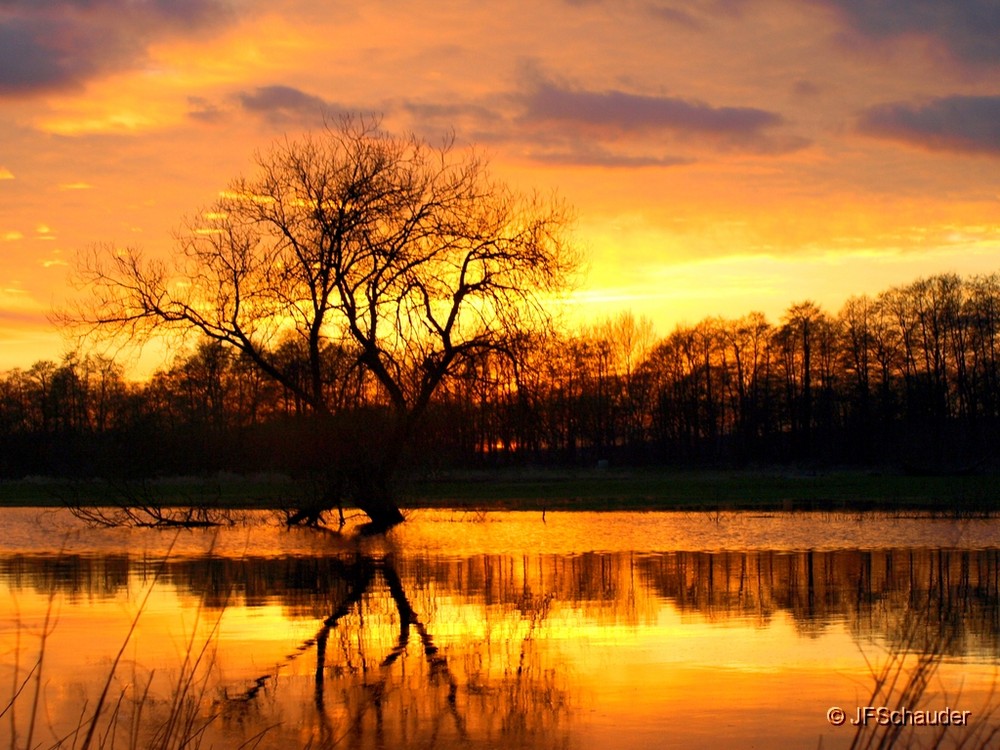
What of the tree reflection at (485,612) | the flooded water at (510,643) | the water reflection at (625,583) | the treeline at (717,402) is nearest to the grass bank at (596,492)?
the treeline at (717,402)

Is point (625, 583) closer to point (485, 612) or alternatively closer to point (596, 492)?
point (485, 612)

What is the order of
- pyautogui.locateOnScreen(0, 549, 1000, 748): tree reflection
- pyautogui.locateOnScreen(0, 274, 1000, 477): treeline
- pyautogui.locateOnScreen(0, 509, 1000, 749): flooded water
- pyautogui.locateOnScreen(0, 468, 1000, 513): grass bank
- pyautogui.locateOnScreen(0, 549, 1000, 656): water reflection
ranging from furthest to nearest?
1. pyautogui.locateOnScreen(0, 274, 1000, 477): treeline
2. pyautogui.locateOnScreen(0, 468, 1000, 513): grass bank
3. pyautogui.locateOnScreen(0, 549, 1000, 656): water reflection
4. pyautogui.locateOnScreen(0, 549, 1000, 748): tree reflection
5. pyautogui.locateOnScreen(0, 509, 1000, 749): flooded water

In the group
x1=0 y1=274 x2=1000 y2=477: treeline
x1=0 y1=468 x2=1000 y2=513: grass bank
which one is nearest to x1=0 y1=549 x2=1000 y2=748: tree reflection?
x1=0 y1=468 x2=1000 y2=513: grass bank

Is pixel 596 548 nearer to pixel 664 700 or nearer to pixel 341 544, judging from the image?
pixel 341 544

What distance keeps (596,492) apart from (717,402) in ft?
167

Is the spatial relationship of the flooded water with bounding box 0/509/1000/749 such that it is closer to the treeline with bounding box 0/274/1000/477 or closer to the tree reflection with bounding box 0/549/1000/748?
the tree reflection with bounding box 0/549/1000/748

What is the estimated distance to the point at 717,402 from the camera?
99125 mm

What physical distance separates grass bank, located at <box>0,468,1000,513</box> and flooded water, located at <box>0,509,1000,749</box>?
12.3 m

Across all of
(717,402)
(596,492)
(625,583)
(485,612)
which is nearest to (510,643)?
(485,612)

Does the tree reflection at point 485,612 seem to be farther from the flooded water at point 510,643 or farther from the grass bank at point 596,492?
the grass bank at point 596,492

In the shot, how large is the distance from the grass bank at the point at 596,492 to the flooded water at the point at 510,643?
Result: 1232 centimetres

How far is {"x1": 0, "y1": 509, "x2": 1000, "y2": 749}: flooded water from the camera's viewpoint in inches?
354

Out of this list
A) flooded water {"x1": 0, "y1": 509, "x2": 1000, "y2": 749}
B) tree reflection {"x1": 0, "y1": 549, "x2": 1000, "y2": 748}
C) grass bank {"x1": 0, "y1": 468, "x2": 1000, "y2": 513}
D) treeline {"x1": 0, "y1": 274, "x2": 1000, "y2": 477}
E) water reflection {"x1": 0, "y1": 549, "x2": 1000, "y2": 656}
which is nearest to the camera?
flooded water {"x1": 0, "y1": 509, "x2": 1000, "y2": 749}

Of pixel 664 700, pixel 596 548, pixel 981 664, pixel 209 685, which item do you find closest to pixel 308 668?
pixel 209 685
